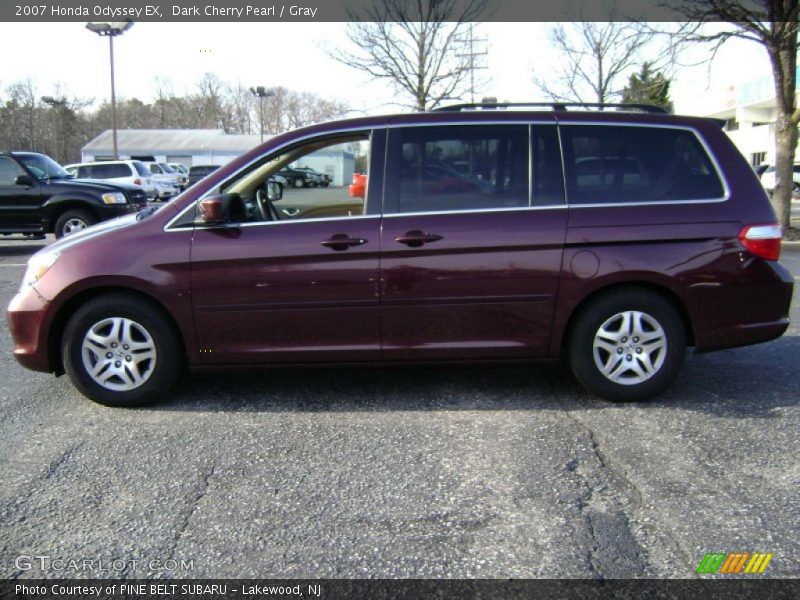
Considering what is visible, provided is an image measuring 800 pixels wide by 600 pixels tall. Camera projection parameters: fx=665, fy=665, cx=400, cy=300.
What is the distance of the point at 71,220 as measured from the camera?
12.0 metres

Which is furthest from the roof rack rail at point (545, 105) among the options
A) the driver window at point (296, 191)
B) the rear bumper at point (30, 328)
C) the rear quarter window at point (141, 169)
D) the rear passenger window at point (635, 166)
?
the rear quarter window at point (141, 169)

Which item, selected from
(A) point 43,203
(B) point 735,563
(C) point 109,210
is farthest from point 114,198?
(B) point 735,563

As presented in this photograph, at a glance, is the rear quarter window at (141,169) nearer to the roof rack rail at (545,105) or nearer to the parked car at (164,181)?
the parked car at (164,181)

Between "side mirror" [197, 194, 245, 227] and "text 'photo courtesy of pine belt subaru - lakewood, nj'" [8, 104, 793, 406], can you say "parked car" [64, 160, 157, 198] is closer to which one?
"text 'photo courtesy of pine belt subaru - lakewood, nj'" [8, 104, 793, 406]

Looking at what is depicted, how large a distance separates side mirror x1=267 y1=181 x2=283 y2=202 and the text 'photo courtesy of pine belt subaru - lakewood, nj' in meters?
0.20

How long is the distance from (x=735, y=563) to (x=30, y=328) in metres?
4.07

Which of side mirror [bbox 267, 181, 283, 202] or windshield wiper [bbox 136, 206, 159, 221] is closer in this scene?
windshield wiper [bbox 136, 206, 159, 221]

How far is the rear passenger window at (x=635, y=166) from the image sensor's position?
166 inches

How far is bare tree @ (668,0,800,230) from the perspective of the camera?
42.1ft

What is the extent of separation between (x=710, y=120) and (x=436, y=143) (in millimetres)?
1826

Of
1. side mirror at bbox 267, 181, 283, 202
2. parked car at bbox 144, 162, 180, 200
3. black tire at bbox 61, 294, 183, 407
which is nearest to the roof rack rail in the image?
side mirror at bbox 267, 181, 283, 202

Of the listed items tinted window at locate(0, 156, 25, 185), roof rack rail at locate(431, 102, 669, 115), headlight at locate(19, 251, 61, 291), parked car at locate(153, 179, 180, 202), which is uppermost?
parked car at locate(153, 179, 180, 202)

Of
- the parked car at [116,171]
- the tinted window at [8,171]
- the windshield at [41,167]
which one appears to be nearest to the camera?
the tinted window at [8,171]

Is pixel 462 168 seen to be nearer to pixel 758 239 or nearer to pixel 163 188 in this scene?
pixel 758 239
